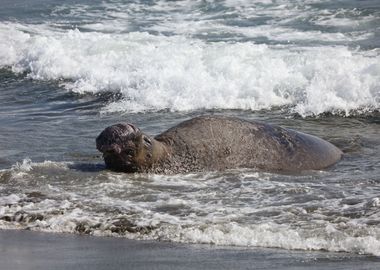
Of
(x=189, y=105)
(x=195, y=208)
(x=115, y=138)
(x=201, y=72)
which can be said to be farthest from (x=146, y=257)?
(x=201, y=72)

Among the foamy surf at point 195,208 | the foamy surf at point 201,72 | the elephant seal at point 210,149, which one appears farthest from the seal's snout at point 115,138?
the foamy surf at point 201,72

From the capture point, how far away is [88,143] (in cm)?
1025

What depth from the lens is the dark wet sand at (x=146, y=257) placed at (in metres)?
5.40

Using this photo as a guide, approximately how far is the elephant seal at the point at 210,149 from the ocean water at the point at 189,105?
0.56ft

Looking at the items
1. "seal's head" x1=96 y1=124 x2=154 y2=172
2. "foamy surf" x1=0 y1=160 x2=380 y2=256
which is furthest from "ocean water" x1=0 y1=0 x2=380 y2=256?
"seal's head" x1=96 y1=124 x2=154 y2=172

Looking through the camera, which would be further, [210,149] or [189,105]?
[189,105]

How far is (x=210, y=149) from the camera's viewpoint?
28.9 feet

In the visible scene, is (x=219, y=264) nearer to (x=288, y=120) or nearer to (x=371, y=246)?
(x=371, y=246)

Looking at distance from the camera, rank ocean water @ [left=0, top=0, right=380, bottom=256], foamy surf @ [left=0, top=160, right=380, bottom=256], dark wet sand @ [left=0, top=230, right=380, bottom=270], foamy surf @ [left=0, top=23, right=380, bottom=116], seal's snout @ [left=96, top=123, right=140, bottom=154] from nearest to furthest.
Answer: dark wet sand @ [left=0, top=230, right=380, bottom=270] < foamy surf @ [left=0, top=160, right=380, bottom=256] < ocean water @ [left=0, top=0, right=380, bottom=256] < seal's snout @ [left=96, top=123, right=140, bottom=154] < foamy surf @ [left=0, top=23, right=380, bottom=116]

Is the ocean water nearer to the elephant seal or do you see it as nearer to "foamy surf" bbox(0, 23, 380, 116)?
"foamy surf" bbox(0, 23, 380, 116)

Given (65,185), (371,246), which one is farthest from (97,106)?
(371,246)

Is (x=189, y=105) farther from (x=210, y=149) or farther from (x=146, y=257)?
(x=146, y=257)

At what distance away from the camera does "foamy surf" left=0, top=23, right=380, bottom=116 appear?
13467mm

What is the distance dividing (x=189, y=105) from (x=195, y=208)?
6.37 meters
